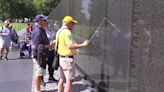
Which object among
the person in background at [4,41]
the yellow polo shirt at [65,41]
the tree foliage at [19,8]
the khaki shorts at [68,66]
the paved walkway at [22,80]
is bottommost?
the paved walkway at [22,80]

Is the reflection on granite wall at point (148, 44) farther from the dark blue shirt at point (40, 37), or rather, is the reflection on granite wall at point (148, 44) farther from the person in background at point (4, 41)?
the person in background at point (4, 41)

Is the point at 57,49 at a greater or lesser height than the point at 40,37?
lesser

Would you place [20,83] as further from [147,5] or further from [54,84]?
[147,5]

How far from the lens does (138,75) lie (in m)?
6.72

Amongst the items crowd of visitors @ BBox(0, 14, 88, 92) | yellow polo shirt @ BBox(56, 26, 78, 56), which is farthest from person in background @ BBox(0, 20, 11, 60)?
yellow polo shirt @ BBox(56, 26, 78, 56)

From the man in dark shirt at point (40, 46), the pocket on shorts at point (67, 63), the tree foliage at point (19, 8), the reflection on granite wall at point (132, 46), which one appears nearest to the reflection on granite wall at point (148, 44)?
the reflection on granite wall at point (132, 46)

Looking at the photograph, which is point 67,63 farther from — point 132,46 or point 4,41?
point 4,41

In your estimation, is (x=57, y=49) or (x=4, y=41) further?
(x=4, y=41)

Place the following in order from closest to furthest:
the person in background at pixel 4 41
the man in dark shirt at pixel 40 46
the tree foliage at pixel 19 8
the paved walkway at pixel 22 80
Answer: the man in dark shirt at pixel 40 46 < the paved walkway at pixel 22 80 < the person in background at pixel 4 41 < the tree foliage at pixel 19 8

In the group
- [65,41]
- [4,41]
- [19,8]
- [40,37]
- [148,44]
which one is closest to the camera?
[148,44]

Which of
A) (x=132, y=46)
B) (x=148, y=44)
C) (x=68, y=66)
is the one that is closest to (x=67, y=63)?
(x=68, y=66)

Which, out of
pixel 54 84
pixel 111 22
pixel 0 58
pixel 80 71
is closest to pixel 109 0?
pixel 111 22

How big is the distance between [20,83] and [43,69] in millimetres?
2183

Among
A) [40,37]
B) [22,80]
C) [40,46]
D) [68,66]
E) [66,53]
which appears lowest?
[22,80]
